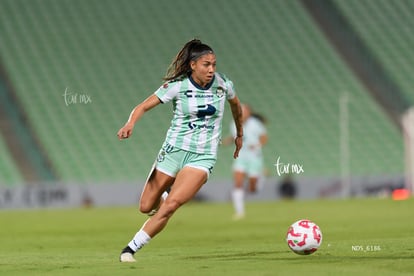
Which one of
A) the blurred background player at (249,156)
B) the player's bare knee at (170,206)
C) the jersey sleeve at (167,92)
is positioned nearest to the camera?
the player's bare knee at (170,206)

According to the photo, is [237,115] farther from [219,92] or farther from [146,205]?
[146,205]

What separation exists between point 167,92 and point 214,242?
3.63 metres

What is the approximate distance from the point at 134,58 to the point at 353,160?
7.07 meters

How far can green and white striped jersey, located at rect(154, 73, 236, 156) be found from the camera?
9.97 meters

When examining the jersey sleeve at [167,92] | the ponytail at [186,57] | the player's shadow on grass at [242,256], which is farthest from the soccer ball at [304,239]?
the ponytail at [186,57]

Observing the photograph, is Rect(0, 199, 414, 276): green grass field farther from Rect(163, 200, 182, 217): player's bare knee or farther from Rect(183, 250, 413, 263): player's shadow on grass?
Rect(163, 200, 182, 217): player's bare knee

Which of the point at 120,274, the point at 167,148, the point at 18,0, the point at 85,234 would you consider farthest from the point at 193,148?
the point at 18,0

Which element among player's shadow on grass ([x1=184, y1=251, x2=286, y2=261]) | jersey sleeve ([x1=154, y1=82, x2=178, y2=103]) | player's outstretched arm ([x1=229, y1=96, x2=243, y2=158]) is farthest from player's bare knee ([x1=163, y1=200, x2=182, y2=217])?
player's outstretched arm ([x1=229, y1=96, x2=243, y2=158])

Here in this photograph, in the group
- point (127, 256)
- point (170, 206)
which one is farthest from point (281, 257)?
point (127, 256)

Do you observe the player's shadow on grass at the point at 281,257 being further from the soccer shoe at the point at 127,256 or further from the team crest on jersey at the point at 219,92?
the team crest on jersey at the point at 219,92

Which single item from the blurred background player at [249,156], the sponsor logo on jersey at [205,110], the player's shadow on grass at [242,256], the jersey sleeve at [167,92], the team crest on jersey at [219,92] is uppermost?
the blurred background player at [249,156]

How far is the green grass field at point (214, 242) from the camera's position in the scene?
885 centimetres

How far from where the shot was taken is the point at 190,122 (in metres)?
10.0

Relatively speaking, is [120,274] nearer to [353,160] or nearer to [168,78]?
[168,78]
